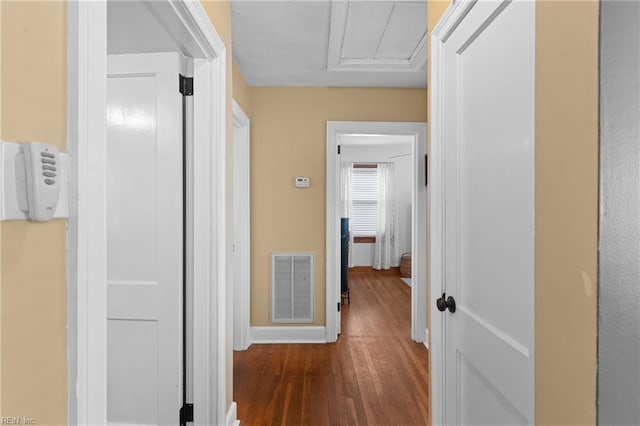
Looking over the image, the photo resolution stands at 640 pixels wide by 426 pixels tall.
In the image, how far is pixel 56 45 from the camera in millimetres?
676

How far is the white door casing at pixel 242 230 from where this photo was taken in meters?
3.34

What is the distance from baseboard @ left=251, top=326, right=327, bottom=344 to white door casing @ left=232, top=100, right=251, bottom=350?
0.40ft

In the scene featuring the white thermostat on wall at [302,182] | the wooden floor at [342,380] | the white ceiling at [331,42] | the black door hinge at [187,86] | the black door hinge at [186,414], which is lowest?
the wooden floor at [342,380]

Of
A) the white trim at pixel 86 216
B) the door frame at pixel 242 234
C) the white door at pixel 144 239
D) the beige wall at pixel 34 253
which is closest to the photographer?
the beige wall at pixel 34 253

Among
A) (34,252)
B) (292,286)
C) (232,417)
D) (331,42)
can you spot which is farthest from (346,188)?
(34,252)

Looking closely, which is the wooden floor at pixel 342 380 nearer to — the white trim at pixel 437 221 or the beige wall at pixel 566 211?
the white trim at pixel 437 221

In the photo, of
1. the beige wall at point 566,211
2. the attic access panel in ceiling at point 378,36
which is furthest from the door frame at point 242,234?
the beige wall at point 566,211

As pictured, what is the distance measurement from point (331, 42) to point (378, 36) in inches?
13.3

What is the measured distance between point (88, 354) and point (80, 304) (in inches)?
4.3

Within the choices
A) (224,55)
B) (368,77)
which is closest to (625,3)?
(224,55)

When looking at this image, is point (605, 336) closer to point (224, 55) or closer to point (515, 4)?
point (515, 4)

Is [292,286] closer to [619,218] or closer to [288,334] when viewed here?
[288,334]

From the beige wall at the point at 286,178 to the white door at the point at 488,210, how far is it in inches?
81.2

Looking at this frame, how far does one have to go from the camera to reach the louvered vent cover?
11.5 ft
